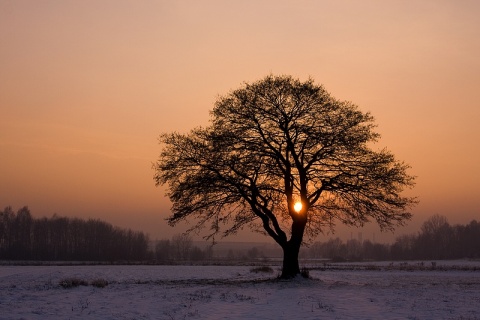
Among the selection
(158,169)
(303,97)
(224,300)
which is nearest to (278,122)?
(303,97)

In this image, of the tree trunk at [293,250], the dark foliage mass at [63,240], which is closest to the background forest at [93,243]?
the dark foliage mass at [63,240]

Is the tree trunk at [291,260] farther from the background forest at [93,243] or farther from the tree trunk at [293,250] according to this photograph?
the background forest at [93,243]

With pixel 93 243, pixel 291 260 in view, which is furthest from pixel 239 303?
pixel 93 243

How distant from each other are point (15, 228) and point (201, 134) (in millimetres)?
127969

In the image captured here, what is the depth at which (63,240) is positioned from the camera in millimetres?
A: 148250

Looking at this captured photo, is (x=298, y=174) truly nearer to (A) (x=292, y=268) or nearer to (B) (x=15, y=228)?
(A) (x=292, y=268)

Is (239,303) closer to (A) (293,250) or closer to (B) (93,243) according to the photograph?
(A) (293,250)

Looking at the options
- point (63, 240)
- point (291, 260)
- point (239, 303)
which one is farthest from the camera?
point (63, 240)

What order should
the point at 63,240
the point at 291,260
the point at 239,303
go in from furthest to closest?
the point at 63,240 → the point at 291,260 → the point at 239,303

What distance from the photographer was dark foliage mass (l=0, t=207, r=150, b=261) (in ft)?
449

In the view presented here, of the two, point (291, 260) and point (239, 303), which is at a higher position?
point (291, 260)

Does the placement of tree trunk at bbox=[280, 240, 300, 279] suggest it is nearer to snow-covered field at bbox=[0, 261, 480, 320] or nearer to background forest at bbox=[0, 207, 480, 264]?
snow-covered field at bbox=[0, 261, 480, 320]

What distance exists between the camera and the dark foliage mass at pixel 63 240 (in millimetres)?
137000

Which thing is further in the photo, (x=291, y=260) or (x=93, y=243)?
(x=93, y=243)
